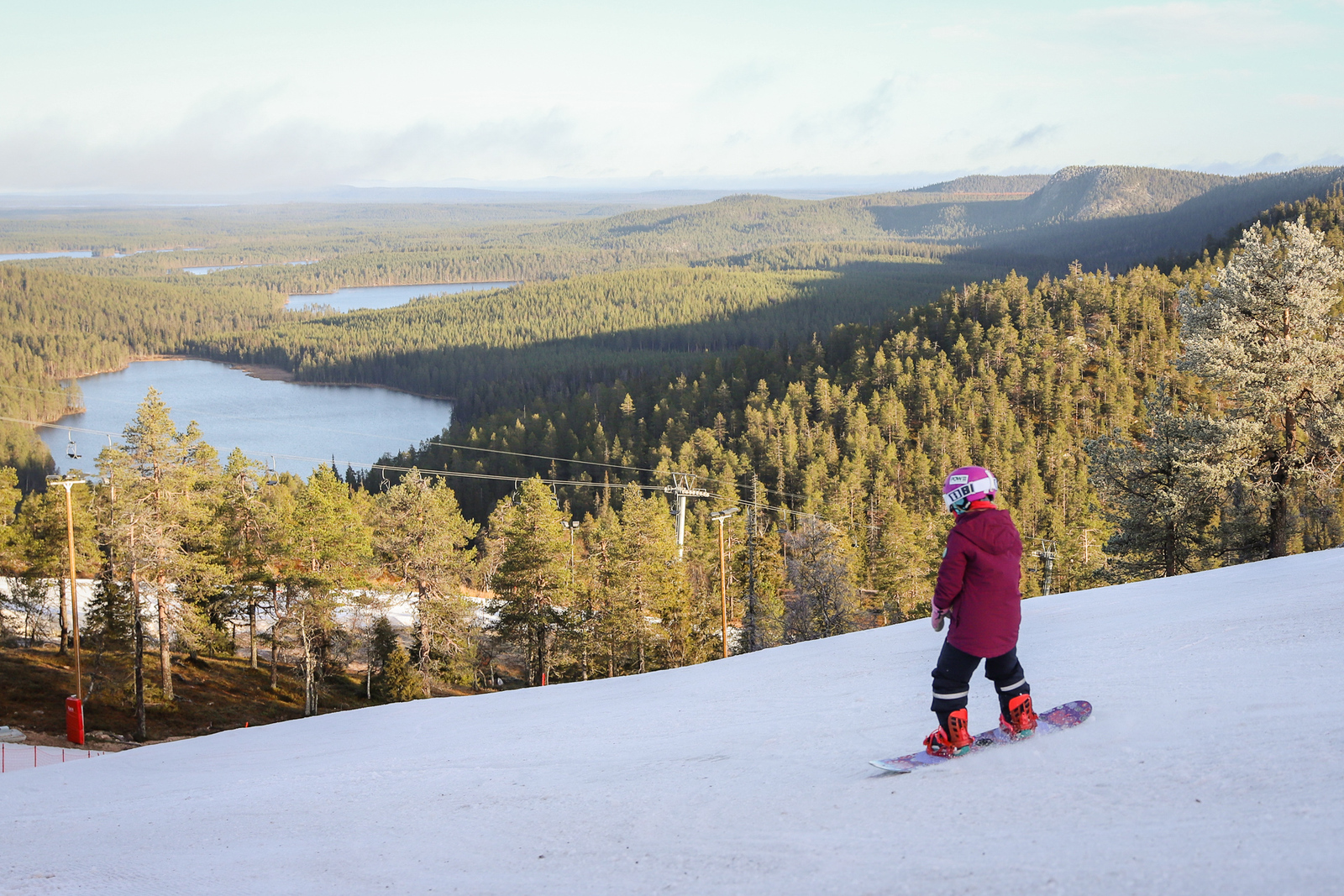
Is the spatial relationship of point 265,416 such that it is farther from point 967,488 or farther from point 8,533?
point 967,488

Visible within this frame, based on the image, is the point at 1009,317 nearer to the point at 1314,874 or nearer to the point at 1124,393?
the point at 1124,393

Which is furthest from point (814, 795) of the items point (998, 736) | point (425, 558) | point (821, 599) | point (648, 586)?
point (821, 599)

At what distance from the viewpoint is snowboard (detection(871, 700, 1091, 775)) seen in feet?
19.1

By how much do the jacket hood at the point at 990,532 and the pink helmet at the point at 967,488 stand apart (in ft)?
0.36

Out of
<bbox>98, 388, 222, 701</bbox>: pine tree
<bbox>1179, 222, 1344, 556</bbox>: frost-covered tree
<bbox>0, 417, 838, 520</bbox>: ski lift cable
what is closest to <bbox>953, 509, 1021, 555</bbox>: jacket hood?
<bbox>1179, 222, 1344, 556</bbox>: frost-covered tree

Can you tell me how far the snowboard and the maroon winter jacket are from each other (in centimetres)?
67

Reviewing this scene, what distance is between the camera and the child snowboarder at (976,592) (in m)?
5.58

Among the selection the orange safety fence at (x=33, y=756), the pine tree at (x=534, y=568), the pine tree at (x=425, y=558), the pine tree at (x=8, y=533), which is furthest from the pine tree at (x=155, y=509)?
the pine tree at (x=8, y=533)

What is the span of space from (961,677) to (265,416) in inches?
5538

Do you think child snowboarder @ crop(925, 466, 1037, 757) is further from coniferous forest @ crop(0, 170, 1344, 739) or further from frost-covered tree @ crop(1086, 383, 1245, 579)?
frost-covered tree @ crop(1086, 383, 1245, 579)

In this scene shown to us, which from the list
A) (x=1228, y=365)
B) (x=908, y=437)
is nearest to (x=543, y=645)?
(x=1228, y=365)

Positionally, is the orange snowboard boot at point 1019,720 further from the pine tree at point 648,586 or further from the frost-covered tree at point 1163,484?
the pine tree at point 648,586

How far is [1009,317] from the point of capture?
10194cm

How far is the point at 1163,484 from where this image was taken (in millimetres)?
24203
